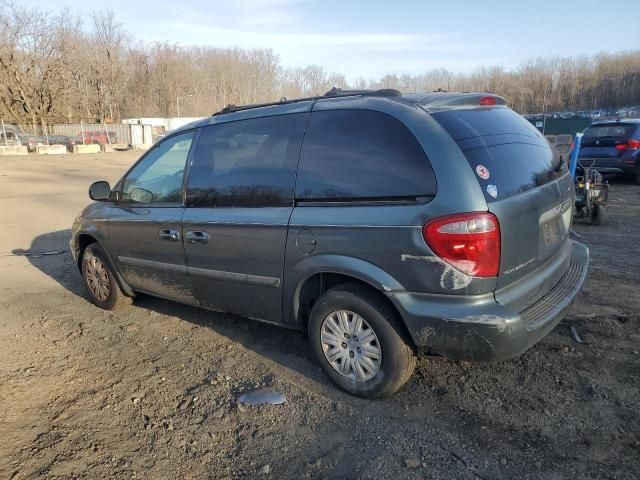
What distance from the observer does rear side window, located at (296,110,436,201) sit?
286 cm

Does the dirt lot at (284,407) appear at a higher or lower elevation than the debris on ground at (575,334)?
lower

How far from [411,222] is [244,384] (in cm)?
171

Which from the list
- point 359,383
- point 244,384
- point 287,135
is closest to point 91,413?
point 244,384

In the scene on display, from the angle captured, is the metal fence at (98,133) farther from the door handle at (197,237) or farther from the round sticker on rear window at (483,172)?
the round sticker on rear window at (483,172)

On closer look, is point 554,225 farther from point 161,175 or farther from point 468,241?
point 161,175

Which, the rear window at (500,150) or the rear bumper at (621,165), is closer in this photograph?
the rear window at (500,150)

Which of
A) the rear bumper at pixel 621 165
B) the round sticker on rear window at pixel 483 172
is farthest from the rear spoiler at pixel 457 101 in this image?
the rear bumper at pixel 621 165

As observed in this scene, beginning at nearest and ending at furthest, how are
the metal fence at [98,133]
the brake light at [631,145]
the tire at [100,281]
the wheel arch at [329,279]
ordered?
1. the wheel arch at [329,279]
2. the tire at [100,281]
3. the brake light at [631,145]
4. the metal fence at [98,133]

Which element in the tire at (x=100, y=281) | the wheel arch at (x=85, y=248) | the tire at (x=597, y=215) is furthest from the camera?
the tire at (x=597, y=215)

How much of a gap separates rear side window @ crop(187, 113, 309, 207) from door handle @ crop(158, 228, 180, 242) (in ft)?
0.89

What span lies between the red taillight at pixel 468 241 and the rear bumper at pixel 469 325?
0.60ft

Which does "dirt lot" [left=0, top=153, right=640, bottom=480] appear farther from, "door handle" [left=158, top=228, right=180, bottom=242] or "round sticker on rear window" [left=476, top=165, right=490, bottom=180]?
"round sticker on rear window" [left=476, top=165, right=490, bottom=180]

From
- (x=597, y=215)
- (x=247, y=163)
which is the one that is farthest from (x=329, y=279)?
(x=597, y=215)

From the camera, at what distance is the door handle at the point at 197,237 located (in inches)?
150
